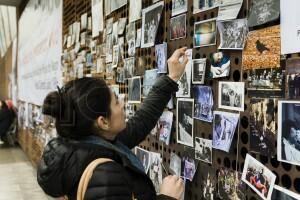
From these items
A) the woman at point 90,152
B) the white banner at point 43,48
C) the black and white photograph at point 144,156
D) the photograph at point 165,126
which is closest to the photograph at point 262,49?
the woman at point 90,152

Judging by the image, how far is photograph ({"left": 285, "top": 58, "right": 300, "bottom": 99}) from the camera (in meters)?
1.02

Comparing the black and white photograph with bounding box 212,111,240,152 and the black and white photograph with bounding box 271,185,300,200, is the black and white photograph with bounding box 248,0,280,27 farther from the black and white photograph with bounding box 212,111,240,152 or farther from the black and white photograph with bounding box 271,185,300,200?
the black and white photograph with bounding box 271,185,300,200

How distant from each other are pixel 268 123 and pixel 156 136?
0.79 m

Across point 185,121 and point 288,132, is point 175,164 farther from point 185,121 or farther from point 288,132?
point 288,132

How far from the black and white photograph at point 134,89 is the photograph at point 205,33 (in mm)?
561

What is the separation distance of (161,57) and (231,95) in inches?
20.3

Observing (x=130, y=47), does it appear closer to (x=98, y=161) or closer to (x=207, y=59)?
(x=207, y=59)

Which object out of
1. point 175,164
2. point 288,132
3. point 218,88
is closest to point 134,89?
point 175,164

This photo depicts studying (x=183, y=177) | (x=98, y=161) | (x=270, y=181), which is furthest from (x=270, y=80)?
(x=183, y=177)

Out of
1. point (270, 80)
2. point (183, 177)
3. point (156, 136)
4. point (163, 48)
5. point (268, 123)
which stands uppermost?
point (163, 48)

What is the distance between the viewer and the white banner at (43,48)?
388 cm

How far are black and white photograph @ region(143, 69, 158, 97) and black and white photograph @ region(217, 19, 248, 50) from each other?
52 cm

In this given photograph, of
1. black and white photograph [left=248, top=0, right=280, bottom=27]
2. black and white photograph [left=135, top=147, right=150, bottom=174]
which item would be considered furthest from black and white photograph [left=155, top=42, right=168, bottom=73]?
black and white photograph [left=248, top=0, right=280, bottom=27]

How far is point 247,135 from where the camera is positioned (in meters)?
1.22
